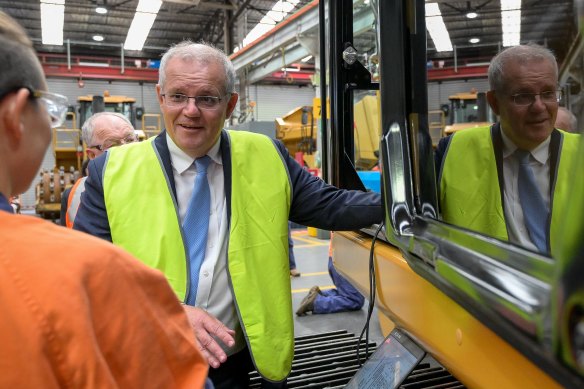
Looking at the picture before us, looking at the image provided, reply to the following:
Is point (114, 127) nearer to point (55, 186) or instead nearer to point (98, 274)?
point (98, 274)

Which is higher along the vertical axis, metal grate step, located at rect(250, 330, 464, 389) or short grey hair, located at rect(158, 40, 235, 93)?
short grey hair, located at rect(158, 40, 235, 93)

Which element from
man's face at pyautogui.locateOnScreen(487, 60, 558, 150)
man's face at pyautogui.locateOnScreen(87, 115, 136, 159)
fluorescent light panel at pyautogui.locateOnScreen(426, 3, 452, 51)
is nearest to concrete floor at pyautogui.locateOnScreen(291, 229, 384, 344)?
→ man's face at pyautogui.locateOnScreen(87, 115, 136, 159)

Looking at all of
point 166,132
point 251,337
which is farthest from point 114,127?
point 251,337

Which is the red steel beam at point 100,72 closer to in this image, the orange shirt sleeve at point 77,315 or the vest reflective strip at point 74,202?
the vest reflective strip at point 74,202

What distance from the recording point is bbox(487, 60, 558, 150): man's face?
807mm

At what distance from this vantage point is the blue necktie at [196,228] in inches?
60.5

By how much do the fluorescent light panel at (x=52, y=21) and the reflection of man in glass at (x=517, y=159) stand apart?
1350cm

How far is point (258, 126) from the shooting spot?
11.8 meters

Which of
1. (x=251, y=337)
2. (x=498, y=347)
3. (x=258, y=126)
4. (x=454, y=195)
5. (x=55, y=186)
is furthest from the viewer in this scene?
(x=258, y=126)

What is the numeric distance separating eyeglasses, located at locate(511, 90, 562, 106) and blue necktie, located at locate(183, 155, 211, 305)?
1.01 meters

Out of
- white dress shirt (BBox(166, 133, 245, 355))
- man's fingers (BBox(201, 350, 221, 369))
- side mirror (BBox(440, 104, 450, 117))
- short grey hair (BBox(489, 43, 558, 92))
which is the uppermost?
short grey hair (BBox(489, 43, 558, 92))

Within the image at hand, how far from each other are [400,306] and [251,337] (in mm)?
513

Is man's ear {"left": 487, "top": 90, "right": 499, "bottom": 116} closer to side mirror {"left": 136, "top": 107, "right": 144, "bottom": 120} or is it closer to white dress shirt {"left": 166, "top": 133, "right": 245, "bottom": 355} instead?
white dress shirt {"left": 166, "top": 133, "right": 245, "bottom": 355}

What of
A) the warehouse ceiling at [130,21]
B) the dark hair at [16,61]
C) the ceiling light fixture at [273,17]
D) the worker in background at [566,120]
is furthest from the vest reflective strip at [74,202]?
the ceiling light fixture at [273,17]
